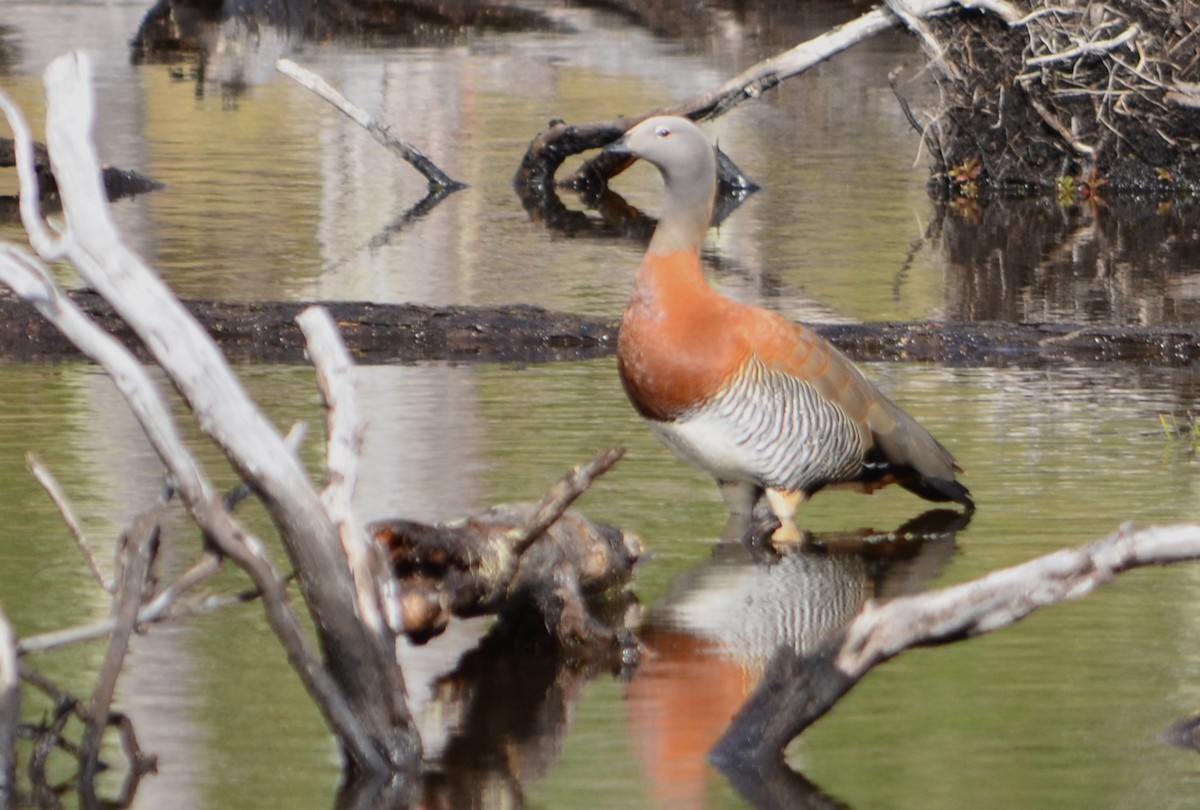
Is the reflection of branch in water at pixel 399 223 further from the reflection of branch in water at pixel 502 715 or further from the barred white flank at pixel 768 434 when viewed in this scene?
the reflection of branch in water at pixel 502 715

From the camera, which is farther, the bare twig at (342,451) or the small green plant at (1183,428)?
the small green plant at (1183,428)

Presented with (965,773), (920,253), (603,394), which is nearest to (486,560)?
(965,773)

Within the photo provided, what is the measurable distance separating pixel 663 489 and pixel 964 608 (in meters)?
3.47

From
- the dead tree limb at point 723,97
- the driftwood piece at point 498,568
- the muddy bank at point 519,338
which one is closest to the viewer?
the driftwood piece at point 498,568

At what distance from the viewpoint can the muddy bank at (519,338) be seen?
10.9 metres

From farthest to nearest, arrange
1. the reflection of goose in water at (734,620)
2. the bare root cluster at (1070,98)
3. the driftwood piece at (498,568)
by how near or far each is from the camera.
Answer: the bare root cluster at (1070,98) < the driftwood piece at (498,568) < the reflection of goose in water at (734,620)

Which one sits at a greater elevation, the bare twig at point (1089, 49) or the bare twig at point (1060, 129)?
the bare twig at point (1089, 49)

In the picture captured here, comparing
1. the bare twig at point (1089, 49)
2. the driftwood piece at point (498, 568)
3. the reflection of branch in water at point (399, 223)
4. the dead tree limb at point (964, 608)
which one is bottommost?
the reflection of branch in water at point (399, 223)

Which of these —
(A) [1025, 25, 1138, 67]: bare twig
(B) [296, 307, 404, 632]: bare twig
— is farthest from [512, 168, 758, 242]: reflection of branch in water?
(B) [296, 307, 404, 632]: bare twig

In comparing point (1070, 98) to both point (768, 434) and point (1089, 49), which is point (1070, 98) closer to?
point (1089, 49)

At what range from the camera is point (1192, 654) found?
6.28 meters

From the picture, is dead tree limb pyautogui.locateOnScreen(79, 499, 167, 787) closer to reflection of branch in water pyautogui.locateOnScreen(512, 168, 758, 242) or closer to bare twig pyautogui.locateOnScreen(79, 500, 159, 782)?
bare twig pyautogui.locateOnScreen(79, 500, 159, 782)

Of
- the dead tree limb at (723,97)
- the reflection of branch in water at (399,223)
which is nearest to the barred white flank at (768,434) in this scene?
the reflection of branch in water at (399,223)

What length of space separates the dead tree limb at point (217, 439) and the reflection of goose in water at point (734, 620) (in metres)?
0.65
